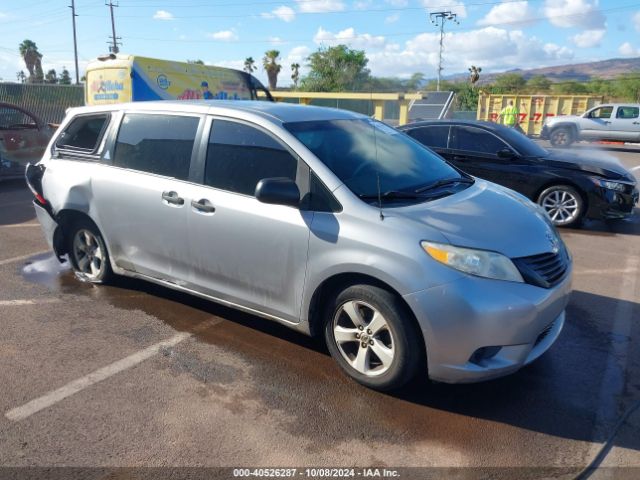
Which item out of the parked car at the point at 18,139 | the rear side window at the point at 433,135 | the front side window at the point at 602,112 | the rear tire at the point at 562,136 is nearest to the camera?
the rear side window at the point at 433,135

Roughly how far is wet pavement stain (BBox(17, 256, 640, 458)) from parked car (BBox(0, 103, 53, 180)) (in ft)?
25.0

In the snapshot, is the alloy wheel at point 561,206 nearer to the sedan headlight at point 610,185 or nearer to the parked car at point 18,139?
the sedan headlight at point 610,185

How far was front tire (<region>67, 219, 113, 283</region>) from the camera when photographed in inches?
197

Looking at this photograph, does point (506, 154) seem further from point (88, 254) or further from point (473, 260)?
point (88, 254)

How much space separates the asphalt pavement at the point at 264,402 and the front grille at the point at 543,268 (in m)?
0.73

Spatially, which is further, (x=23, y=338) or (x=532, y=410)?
(x=23, y=338)

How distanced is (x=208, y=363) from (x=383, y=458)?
149cm

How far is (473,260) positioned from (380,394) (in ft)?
3.40

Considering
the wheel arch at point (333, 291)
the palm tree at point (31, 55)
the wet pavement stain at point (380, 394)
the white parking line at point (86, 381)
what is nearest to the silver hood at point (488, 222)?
the wheel arch at point (333, 291)

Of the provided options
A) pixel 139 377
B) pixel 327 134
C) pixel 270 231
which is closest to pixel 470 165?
pixel 327 134

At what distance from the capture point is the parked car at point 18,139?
10.2 m

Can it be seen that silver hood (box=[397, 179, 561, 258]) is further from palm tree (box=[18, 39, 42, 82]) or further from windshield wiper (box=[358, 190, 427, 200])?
palm tree (box=[18, 39, 42, 82])

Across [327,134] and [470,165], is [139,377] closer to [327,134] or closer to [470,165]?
[327,134]

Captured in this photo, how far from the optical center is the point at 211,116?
4.18 m
